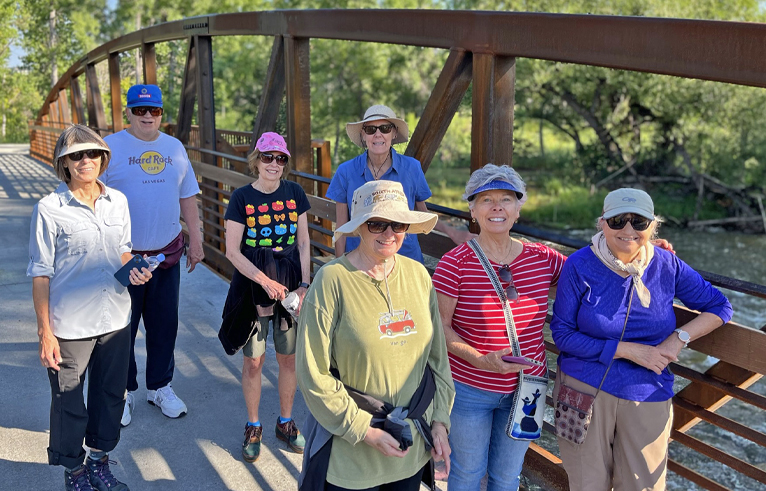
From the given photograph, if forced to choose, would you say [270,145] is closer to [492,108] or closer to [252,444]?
[492,108]

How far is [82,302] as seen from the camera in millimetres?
3037

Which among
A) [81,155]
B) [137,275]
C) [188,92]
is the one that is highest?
[188,92]

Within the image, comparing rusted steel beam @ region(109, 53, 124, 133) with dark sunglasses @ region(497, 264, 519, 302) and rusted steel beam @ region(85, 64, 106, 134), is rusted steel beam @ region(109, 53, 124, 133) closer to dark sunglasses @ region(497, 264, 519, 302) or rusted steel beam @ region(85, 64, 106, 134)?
rusted steel beam @ region(85, 64, 106, 134)

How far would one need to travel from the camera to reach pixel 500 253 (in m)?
2.68

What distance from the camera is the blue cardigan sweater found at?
2.52 meters

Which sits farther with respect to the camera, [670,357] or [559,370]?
[559,370]

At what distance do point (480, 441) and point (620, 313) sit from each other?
72cm

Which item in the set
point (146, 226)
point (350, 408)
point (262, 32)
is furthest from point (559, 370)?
point (262, 32)

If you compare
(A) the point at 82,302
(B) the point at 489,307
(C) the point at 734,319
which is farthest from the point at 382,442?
(C) the point at 734,319

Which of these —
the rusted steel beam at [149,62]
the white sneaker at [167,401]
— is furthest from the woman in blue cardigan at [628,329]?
the rusted steel beam at [149,62]

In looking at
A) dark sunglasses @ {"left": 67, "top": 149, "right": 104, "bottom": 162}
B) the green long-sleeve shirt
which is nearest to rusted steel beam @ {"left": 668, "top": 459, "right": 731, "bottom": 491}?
the green long-sleeve shirt

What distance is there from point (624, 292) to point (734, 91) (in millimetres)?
19600

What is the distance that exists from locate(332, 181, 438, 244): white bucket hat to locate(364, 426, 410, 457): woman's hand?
2.08 feet

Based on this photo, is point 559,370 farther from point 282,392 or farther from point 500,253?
point 282,392
